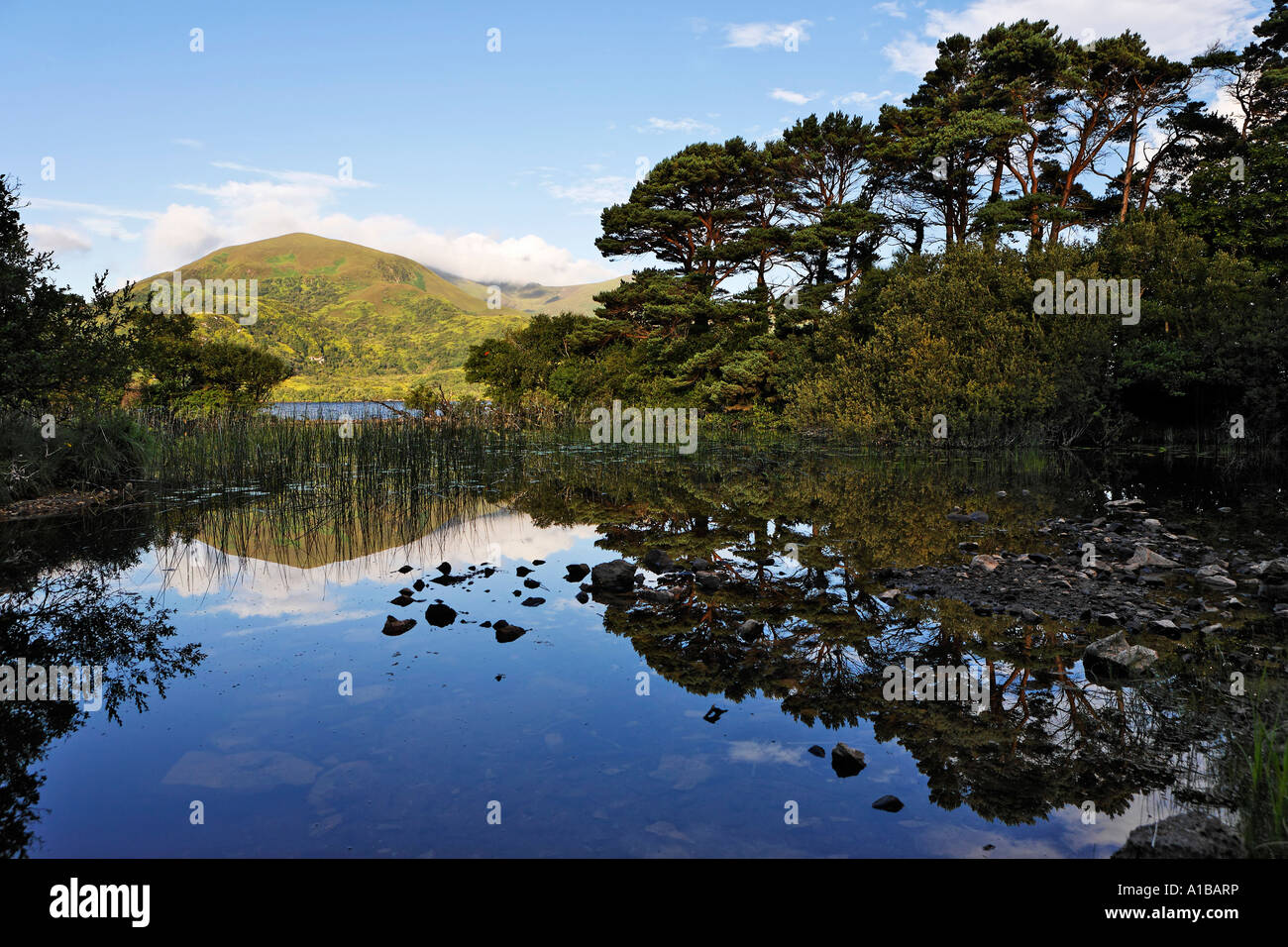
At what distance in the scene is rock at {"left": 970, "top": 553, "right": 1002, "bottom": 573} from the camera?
7.13 metres

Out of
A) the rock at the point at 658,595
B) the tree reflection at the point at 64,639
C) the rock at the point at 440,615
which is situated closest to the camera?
the tree reflection at the point at 64,639

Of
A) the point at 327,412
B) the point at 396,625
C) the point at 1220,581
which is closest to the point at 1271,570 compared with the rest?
the point at 1220,581

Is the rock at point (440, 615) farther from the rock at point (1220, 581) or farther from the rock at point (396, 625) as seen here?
the rock at point (1220, 581)

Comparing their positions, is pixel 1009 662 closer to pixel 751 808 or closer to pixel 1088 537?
pixel 751 808

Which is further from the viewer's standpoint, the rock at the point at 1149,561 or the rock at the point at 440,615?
the rock at the point at 1149,561

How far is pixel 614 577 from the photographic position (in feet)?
22.4

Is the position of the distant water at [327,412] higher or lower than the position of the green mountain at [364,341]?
lower

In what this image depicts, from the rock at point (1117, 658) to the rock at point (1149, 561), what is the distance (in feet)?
10.2

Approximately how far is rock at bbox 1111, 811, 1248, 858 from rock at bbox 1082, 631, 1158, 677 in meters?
1.89

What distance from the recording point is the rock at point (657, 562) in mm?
7457

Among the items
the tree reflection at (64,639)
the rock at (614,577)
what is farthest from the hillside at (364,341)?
the rock at (614,577)

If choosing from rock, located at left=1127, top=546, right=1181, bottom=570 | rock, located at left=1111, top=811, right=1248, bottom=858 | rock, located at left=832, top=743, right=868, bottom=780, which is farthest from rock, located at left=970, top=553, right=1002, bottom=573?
rock, located at left=1111, top=811, right=1248, bottom=858

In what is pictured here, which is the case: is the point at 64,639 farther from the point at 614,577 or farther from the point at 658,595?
the point at 658,595
